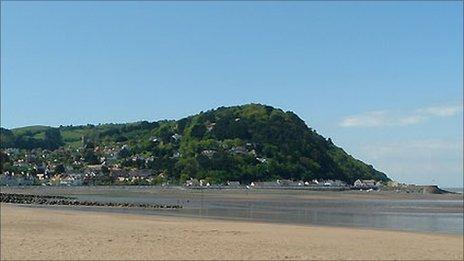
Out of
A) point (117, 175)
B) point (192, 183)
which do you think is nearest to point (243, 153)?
point (192, 183)

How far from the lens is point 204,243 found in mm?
21406

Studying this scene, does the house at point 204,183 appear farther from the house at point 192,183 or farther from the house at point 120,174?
the house at point 120,174

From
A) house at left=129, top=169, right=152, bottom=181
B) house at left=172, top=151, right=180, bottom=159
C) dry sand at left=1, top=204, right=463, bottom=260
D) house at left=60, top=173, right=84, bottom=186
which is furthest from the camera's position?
house at left=172, top=151, right=180, bottom=159

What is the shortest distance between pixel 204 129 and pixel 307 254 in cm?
17830

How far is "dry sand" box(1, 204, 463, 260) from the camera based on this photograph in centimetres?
1825

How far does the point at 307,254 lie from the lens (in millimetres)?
19344

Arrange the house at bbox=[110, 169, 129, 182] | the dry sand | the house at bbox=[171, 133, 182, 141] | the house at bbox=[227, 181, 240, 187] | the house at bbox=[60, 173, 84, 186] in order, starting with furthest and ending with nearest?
1. the house at bbox=[171, 133, 182, 141]
2. the house at bbox=[110, 169, 129, 182]
3. the house at bbox=[60, 173, 84, 186]
4. the house at bbox=[227, 181, 240, 187]
5. the dry sand

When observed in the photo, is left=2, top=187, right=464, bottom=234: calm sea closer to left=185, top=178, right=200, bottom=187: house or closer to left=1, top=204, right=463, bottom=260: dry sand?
left=1, top=204, right=463, bottom=260: dry sand

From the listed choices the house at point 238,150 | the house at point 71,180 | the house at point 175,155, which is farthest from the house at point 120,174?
the house at point 238,150

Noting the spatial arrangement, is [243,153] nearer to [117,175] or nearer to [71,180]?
[117,175]

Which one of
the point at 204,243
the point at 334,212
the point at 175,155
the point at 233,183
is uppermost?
the point at 175,155

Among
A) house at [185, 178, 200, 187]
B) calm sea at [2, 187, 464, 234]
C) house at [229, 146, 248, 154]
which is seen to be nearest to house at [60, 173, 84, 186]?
house at [185, 178, 200, 187]

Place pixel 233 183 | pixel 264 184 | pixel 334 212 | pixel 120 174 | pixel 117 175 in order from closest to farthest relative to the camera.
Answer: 1. pixel 334 212
2. pixel 264 184
3. pixel 233 183
4. pixel 117 175
5. pixel 120 174

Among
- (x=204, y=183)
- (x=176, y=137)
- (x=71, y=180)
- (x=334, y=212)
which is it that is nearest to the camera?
(x=334, y=212)
